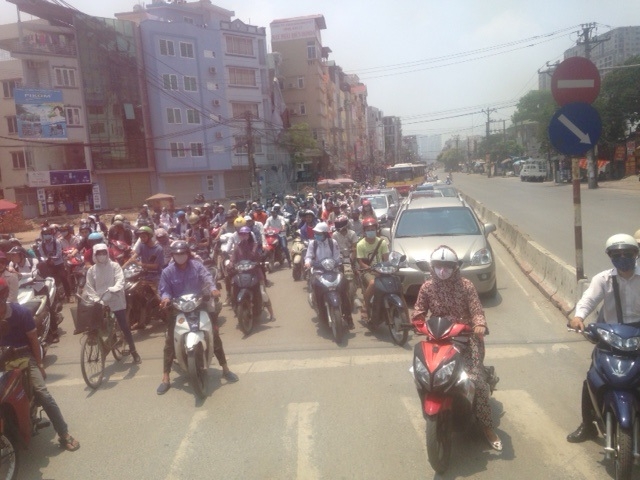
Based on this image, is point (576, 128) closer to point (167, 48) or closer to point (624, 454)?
point (624, 454)

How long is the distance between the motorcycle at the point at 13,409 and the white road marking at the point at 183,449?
1.13m

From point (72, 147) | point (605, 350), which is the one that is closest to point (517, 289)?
point (605, 350)

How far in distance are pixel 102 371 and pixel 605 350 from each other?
219 inches

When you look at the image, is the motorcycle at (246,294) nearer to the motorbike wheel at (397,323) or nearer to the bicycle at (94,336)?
the bicycle at (94,336)

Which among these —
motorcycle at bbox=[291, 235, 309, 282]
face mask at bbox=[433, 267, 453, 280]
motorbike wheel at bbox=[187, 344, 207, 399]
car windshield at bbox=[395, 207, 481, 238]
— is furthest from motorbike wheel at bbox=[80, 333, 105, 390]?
motorcycle at bbox=[291, 235, 309, 282]

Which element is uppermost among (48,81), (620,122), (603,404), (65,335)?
(48,81)

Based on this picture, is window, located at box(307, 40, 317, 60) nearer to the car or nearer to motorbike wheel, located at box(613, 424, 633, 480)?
the car

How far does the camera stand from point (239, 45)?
162 feet

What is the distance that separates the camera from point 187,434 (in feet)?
16.5

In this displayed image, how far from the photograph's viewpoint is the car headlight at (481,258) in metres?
9.20

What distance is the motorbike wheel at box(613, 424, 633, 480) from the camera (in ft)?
11.4

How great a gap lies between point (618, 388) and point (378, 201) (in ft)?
63.4

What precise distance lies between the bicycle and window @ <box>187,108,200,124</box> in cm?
4147

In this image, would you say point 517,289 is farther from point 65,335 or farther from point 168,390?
point 65,335
